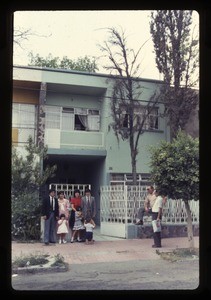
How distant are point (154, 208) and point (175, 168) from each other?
1.20m

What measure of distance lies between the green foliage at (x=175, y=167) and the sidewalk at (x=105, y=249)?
72 cm

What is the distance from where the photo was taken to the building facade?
20.4 ft

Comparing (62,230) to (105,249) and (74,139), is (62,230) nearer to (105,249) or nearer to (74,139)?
(105,249)

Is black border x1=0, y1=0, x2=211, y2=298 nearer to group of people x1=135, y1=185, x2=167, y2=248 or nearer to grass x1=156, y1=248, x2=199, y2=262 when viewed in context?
grass x1=156, y1=248, x2=199, y2=262

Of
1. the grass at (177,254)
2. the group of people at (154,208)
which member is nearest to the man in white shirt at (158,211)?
the group of people at (154,208)

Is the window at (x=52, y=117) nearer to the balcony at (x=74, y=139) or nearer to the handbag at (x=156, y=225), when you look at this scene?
the balcony at (x=74, y=139)

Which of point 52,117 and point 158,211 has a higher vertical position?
point 52,117

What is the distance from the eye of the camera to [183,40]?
5387 mm

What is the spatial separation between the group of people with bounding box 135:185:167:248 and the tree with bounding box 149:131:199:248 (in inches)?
8.6

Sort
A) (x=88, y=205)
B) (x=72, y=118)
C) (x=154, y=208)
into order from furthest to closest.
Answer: (x=72, y=118) → (x=154, y=208) → (x=88, y=205)

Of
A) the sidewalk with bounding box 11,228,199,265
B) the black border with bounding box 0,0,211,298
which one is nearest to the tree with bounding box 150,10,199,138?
the sidewalk with bounding box 11,228,199,265

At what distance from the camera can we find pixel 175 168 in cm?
492
